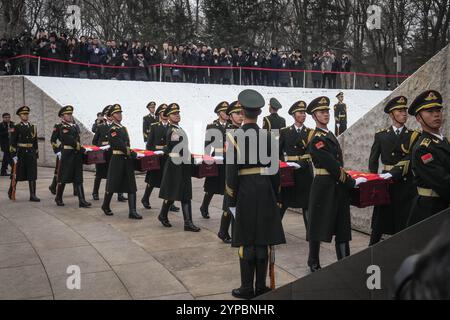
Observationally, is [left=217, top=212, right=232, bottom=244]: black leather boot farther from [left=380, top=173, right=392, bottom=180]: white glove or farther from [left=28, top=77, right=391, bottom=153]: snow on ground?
[left=28, top=77, right=391, bottom=153]: snow on ground

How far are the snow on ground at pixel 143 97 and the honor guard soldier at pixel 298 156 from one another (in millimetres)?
9442

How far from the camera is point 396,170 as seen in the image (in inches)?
220

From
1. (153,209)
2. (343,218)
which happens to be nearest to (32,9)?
(153,209)

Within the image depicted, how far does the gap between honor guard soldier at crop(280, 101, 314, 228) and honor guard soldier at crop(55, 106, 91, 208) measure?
434 centimetres

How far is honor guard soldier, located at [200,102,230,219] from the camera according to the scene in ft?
27.6

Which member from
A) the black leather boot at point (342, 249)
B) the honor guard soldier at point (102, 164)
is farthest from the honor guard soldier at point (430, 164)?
the honor guard soldier at point (102, 164)

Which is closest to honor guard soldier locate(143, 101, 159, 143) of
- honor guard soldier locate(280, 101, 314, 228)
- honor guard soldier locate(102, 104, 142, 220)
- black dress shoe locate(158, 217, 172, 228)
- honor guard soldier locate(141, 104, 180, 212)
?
honor guard soldier locate(141, 104, 180, 212)

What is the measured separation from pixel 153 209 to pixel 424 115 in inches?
237

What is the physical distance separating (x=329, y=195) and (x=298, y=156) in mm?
1816

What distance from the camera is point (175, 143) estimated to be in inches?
314

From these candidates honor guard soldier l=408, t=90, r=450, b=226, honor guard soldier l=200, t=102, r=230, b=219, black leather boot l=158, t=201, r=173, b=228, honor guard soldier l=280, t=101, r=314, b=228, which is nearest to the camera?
honor guard soldier l=408, t=90, r=450, b=226

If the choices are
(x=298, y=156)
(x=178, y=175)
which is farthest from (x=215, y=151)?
(x=298, y=156)

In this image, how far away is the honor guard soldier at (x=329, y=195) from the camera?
545 cm

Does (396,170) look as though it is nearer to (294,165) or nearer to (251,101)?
(294,165)
